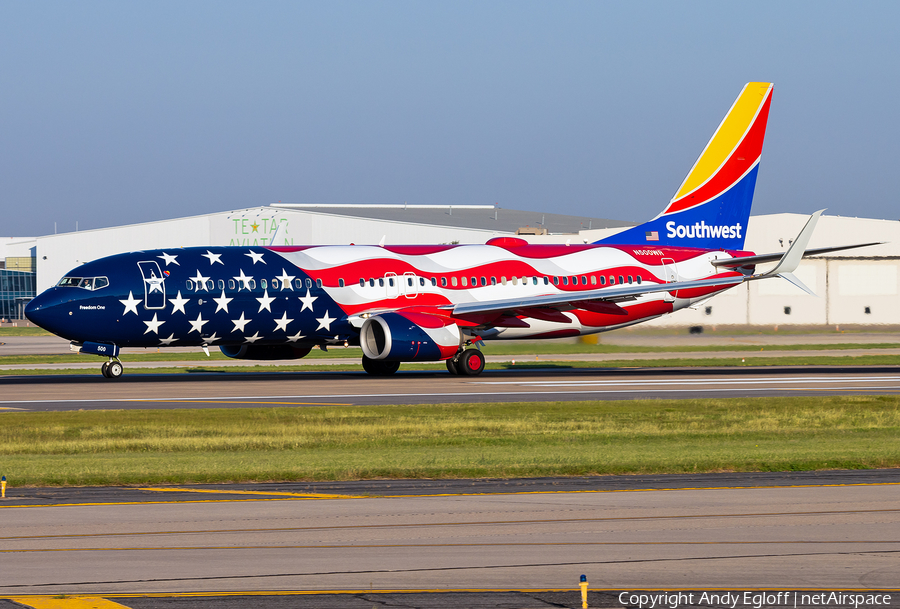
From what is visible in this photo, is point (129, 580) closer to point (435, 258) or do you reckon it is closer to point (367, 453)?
point (367, 453)

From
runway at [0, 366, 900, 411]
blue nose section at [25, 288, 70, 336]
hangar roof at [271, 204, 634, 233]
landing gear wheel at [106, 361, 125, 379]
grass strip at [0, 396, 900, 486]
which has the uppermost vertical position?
hangar roof at [271, 204, 634, 233]

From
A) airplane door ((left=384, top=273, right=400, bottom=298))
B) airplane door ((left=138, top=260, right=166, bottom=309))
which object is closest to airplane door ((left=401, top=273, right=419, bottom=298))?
airplane door ((left=384, top=273, right=400, bottom=298))

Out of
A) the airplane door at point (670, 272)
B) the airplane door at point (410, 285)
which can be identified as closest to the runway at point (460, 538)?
the airplane door at point (410, 285)

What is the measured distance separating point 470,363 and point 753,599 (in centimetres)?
3172

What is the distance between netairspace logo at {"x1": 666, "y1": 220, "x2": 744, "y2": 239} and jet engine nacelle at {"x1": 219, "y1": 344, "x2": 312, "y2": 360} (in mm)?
17310

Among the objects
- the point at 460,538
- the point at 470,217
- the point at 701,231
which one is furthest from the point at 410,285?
the point at 470,217

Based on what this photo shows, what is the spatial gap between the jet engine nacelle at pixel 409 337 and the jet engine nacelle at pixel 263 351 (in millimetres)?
3098

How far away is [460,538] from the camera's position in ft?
41.4

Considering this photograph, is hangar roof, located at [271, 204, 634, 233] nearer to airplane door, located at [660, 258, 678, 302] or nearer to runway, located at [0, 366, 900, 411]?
airplane door, located at [660, 258, 678, 302]

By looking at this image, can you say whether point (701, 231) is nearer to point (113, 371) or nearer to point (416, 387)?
point (416, 387)

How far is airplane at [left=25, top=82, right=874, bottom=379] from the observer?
36938 millimetres

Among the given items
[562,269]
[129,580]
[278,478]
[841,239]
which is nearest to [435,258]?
[562,269]

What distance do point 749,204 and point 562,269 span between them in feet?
35.8

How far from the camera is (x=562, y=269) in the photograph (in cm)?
4384
